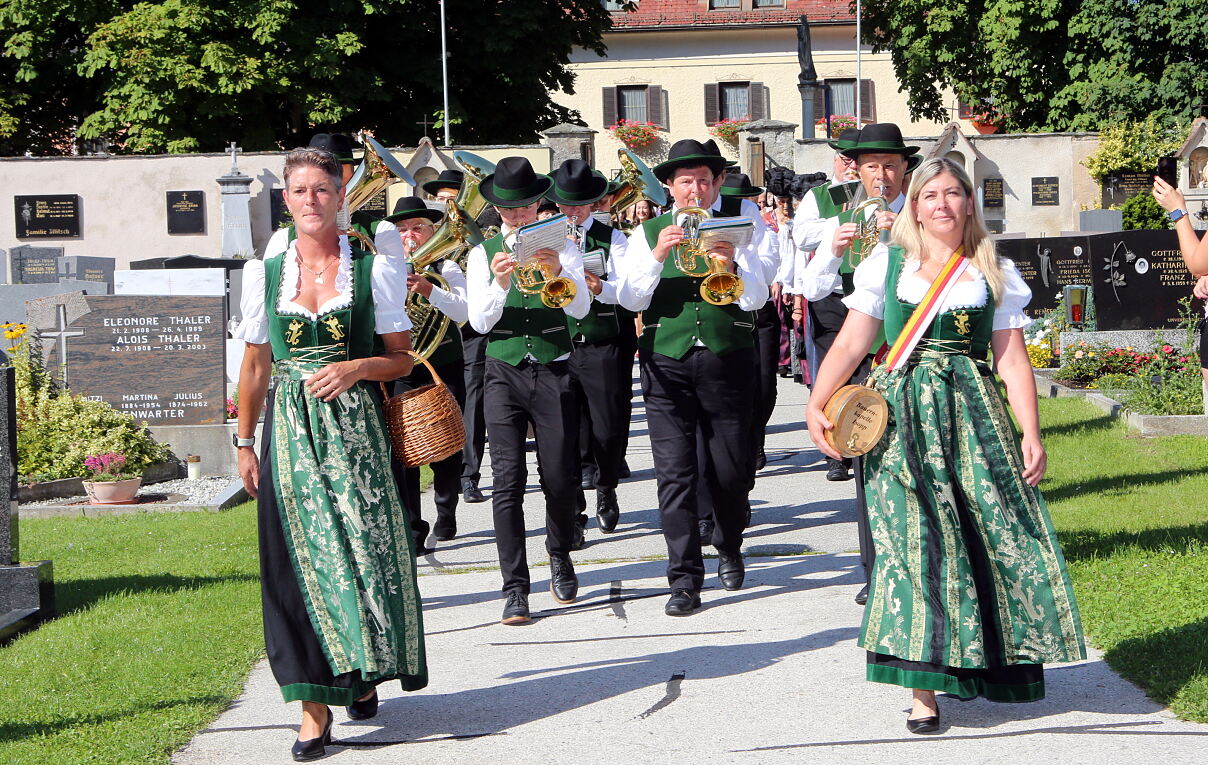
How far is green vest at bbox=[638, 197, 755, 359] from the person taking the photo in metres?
7.25

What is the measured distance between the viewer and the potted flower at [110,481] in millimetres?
11188

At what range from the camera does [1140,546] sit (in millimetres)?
7457

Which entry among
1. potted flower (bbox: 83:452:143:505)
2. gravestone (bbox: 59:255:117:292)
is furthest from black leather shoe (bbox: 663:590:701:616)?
gravestone (bbox: 59:255:117:292)

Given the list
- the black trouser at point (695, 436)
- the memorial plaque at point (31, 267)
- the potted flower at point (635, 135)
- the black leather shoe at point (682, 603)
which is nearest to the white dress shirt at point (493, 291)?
the black trouser at point (695, 436)

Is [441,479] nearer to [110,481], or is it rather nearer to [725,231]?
[725,231]

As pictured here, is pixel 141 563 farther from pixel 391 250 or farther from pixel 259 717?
pixel 391 250

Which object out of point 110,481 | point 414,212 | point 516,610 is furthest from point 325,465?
point 110,481

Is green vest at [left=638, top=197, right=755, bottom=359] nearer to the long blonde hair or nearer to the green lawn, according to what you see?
the green lawn

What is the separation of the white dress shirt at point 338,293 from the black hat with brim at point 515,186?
2005 mm

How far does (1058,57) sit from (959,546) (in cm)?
3462

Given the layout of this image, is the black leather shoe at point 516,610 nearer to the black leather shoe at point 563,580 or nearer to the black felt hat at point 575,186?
the black leather shoe at point 563,580

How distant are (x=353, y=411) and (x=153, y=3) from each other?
1124 inches

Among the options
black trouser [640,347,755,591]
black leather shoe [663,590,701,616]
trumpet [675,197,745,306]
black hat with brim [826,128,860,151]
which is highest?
black hat with brim [826,128,860,151]

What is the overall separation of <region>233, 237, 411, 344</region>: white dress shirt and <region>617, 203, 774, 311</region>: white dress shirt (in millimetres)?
2001
